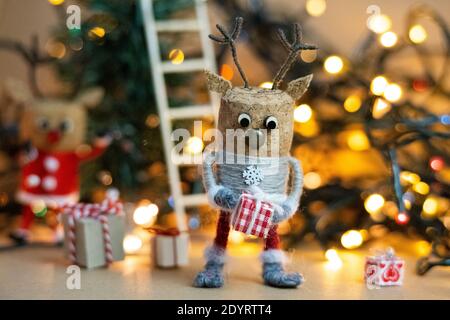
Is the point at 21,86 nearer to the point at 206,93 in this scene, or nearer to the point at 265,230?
the point at 206,93

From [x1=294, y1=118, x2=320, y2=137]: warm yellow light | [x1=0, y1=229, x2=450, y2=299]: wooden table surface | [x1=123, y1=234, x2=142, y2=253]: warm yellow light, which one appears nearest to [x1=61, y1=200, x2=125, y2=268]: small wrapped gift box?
[x1=0, y1=229, x2=450, y2=299]: wooden table surface

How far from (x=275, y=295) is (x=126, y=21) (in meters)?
1.41

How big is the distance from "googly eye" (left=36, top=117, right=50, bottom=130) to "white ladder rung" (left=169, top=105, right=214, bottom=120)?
501 mm

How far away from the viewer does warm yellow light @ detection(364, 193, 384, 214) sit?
245 centimetres

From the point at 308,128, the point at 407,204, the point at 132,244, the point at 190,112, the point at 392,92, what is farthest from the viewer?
the point at 308,128

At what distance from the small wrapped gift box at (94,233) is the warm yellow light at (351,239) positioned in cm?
87

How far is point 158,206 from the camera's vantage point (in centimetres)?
276

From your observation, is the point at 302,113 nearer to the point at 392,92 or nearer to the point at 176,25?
the point at 392,92

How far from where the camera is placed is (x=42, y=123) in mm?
2531

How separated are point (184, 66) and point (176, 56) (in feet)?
0.30

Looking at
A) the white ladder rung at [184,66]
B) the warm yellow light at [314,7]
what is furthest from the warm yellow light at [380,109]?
the white ladder rung at [184,66]

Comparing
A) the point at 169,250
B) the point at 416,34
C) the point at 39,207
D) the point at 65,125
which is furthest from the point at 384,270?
the point at 39,207

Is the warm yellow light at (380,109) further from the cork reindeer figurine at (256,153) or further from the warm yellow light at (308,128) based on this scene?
the cork reindeer figurine at (256,153)

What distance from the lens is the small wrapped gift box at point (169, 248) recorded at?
88.2 inches
